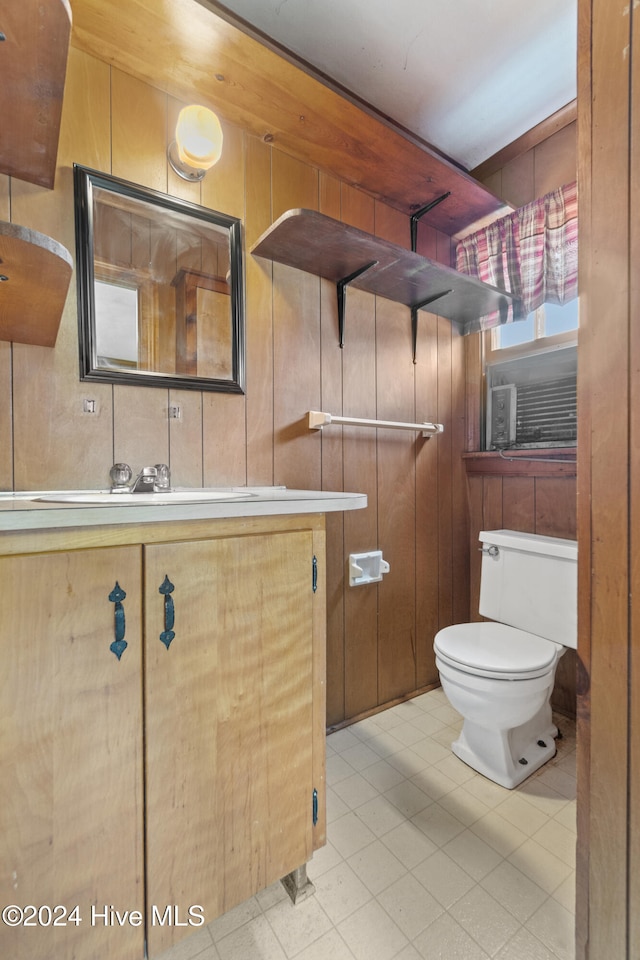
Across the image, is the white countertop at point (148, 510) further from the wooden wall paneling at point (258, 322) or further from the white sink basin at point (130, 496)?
the wooden wall paneling at point (258, 322)

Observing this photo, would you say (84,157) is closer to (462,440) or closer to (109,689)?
(109,689)

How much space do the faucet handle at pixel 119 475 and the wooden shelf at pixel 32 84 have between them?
2.56 feet

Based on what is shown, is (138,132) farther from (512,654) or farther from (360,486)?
(512,654)

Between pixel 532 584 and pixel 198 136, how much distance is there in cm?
191

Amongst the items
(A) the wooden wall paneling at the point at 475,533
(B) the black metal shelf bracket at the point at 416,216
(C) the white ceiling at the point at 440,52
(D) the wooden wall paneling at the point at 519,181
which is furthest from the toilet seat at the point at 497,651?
(C) the white ceiling at the point at 440,52

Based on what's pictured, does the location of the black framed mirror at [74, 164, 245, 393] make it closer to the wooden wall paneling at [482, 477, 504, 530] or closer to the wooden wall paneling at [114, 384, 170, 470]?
the wooden wall paneling at [114, 384, 170, 470]

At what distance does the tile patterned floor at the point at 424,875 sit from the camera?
0.94 meters

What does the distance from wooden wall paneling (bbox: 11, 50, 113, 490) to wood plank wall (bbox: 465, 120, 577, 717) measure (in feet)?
5.59

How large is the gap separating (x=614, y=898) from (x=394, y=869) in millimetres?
750

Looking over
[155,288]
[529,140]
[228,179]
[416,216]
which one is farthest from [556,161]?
A: [155,288]

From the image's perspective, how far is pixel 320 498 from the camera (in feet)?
3.16

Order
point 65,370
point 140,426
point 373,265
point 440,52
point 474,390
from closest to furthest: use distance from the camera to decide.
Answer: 1. point 65,370
2. point 140,426
3. point 440,52
4. point 373,265
5. point 474,390

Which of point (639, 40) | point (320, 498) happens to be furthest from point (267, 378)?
point (639, 40)

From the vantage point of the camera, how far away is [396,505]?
1911 millimetres
